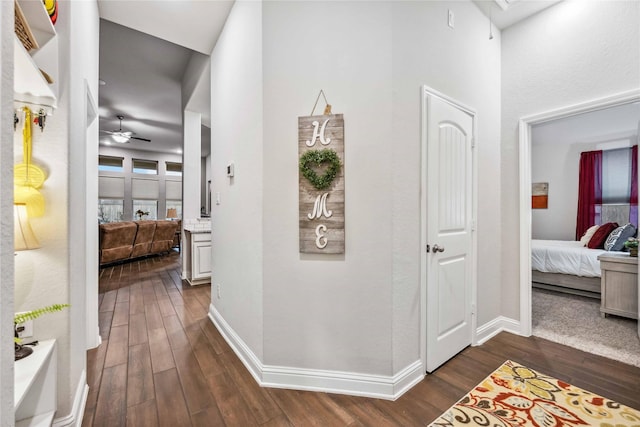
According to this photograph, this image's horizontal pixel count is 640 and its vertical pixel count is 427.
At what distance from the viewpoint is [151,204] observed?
904cm

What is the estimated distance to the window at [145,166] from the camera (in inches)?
347

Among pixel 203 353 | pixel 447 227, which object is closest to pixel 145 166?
pixel 203 353

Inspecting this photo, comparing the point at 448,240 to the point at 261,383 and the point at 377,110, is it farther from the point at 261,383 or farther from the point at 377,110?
the point at 261,383

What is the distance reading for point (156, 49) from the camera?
3.54m

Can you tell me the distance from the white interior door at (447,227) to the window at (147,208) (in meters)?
9.41

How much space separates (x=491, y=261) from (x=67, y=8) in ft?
11.5

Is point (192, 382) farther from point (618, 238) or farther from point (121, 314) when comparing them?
point (618, 238)

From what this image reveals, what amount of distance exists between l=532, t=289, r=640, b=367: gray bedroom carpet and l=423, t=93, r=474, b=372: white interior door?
3.29 feet

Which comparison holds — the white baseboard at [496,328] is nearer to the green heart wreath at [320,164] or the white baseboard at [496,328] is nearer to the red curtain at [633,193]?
the green heart wreath at [320,164]

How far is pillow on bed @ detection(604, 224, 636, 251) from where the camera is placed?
374 centimetres

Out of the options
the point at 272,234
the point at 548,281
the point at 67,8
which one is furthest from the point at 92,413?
the point at 548,281

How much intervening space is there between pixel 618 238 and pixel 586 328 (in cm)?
208

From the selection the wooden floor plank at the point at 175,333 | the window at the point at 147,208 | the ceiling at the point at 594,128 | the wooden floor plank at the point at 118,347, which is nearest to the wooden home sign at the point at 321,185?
the wooden floor plank at the point at 175,333

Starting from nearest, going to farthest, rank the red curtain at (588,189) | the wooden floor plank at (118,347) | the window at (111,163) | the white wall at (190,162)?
the wooden floor plank at (118,347)
the white wall at (190,162)
the red curtain at (588,189)
the window at (111,163)
